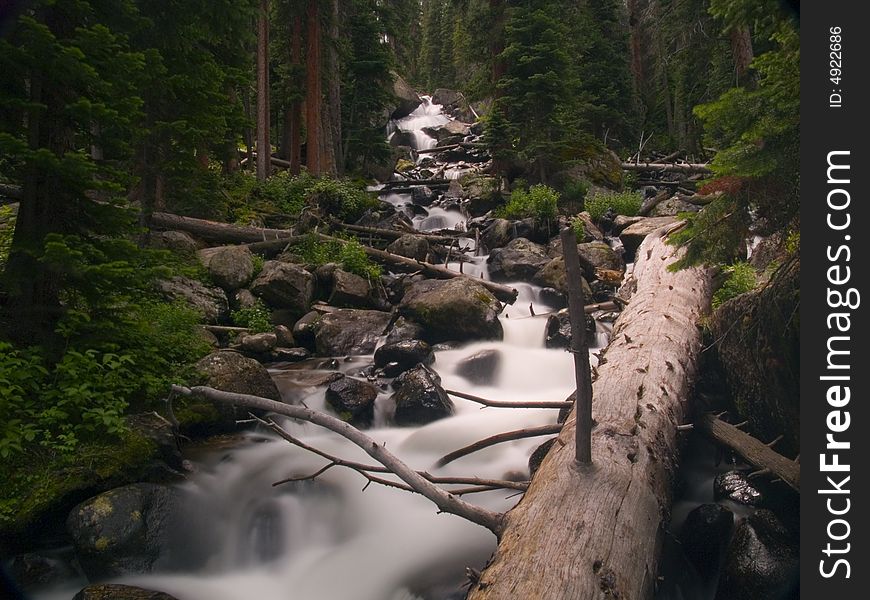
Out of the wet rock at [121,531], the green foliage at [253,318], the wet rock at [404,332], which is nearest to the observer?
the wet rock at [121,531]

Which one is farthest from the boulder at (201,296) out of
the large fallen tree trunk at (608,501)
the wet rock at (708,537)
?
the wet rock at (708,537)

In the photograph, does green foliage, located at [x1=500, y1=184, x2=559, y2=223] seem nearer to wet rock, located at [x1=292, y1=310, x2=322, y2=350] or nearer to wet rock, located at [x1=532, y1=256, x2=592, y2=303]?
wet rock, located at [x1=532, y1=256, x2=592, y2=303]

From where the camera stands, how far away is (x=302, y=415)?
14.7 feet

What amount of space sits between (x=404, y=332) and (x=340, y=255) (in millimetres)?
3221

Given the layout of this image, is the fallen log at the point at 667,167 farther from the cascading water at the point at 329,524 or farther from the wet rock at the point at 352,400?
the wet rock at the point at 352,400

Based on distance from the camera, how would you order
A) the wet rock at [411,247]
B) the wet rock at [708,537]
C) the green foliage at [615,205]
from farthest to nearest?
1. the green foliage at [615,205]
2. the wet rock at [411,247]
3. the wet rock at [708,537]

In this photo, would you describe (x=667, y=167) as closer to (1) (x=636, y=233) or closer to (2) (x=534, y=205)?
(2) (x=534, y=205)

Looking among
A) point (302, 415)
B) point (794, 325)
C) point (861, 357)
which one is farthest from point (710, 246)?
point (302, 415)

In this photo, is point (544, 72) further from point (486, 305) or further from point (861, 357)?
point (861, 357)

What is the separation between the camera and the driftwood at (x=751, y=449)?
4301 mm

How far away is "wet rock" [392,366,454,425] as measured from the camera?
7180 millimetres

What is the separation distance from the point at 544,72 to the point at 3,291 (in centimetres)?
1658

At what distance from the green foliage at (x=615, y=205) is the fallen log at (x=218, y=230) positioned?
937 cm

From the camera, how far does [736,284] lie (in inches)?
284
